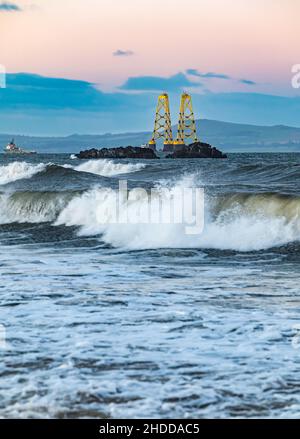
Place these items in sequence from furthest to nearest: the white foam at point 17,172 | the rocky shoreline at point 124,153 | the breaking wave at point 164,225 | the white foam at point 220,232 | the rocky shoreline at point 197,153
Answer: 1. the rocky shoreline at point 124,153
2. the rocky shoreline at point 197,153
3. the white foam at point 17,172
4. the breaking wave at point 164,225
5. the white foam at point 220,232

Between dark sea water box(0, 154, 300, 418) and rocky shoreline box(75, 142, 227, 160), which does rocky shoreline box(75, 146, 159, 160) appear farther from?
dark sea water box(0, 154, 300, 418)

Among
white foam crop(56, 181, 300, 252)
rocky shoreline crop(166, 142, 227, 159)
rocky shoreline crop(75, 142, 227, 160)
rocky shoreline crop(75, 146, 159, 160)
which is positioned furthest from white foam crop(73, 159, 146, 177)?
rocky shoreline crop(75, 146, 159, 160)

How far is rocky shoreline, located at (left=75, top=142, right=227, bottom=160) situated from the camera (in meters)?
104

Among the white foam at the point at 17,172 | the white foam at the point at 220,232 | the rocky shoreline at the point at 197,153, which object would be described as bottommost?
the white foam at the point at 220,232

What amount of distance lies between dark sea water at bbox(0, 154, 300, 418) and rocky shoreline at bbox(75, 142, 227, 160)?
287 ft

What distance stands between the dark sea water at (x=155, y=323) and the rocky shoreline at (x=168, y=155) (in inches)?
3440

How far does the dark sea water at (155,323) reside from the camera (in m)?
5.20

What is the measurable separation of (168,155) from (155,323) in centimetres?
10062

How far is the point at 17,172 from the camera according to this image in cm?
4038

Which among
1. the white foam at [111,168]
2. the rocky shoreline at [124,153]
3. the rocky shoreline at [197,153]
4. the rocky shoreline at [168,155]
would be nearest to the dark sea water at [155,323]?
the white foam at [111,168]

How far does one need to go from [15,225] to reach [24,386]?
1567 cm

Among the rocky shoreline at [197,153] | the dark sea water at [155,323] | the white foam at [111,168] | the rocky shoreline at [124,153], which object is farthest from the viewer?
the rocky shoreline at [124,153]

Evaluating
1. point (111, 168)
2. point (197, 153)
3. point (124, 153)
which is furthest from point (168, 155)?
point (111, 168)

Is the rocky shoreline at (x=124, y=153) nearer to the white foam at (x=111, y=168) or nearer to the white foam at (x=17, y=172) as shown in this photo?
the white foam at (x=111, y=168)
